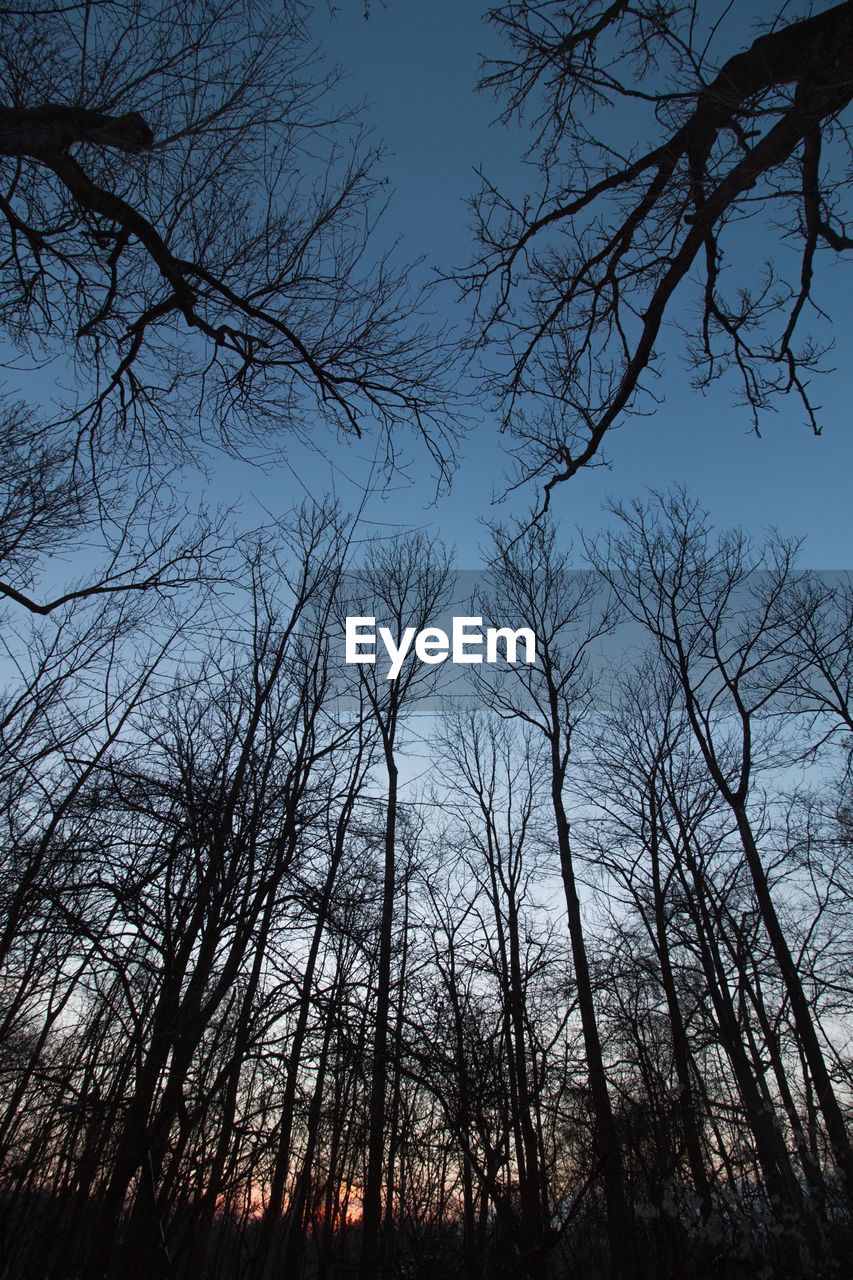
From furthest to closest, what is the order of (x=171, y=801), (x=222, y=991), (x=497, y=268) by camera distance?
1. (x=497, y=268)
2. (x=171, y=801)
3. (x=222, y=991)

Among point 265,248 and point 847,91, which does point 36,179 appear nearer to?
point 265,248

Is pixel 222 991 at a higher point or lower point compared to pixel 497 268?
lower

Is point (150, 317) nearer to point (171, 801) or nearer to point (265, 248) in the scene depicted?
point (265, 248)

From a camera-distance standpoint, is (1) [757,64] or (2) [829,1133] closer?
(1) [757,64]

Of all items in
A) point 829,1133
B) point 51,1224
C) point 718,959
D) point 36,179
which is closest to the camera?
point 36,179

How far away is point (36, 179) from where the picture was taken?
3.43 m

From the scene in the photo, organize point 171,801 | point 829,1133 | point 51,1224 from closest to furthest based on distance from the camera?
point 171,801
point 51,1224
point 829,1133

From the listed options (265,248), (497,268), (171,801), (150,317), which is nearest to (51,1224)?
(171,801)

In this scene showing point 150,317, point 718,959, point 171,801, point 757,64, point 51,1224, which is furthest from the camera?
point 718,959

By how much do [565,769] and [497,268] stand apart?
757cm

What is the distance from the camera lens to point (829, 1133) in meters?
6.85

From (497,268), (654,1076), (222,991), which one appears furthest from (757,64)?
(654,1076)

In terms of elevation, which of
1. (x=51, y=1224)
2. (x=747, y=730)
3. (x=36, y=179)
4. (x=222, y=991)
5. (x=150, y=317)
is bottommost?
(x=51, y=1224)

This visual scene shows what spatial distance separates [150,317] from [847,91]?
11.8 feet
